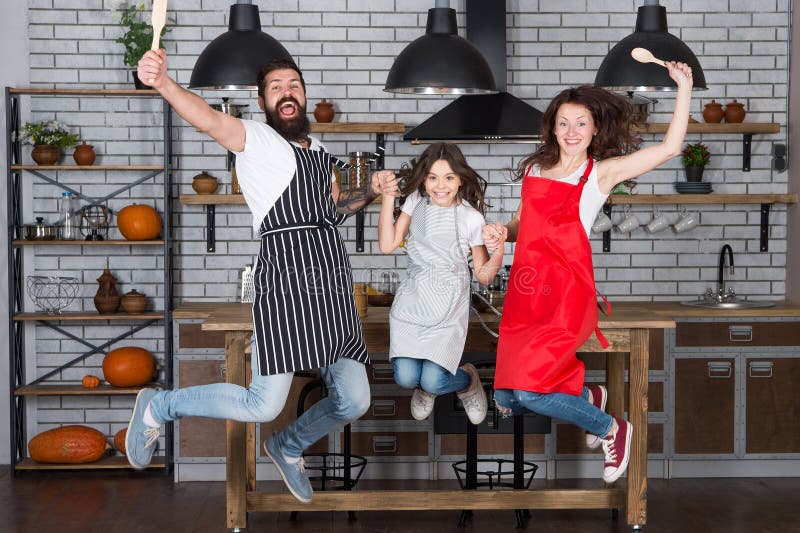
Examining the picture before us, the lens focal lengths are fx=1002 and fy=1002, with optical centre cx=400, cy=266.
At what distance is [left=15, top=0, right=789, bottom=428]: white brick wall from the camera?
6.00 metres

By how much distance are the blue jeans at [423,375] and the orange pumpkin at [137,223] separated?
2283 mm

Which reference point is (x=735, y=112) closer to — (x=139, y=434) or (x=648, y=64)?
(x=648, y=64)

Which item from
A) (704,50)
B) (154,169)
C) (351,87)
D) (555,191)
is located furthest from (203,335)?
(704,50)

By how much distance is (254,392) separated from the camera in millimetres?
3693

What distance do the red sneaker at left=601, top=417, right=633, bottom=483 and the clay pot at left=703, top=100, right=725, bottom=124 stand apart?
8.80 ft

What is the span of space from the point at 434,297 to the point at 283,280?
708 millimetres

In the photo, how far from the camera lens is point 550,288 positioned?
3871 millimetres

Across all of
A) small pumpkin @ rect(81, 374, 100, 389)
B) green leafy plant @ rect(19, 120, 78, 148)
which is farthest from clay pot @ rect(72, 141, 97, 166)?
small pumpkin @ rect(81, 374, 100, 389)

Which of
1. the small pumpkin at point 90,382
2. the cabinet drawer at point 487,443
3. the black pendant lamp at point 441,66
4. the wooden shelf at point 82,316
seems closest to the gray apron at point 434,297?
the black pendant lamp at point 441,66

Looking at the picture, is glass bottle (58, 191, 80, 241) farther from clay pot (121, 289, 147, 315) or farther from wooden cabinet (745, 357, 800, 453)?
wooden cabinet (745, 357, 800, 453)

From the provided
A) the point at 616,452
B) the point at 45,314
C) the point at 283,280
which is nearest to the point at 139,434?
the point at 283,280

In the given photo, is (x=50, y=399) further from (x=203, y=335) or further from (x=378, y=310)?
(x=378, y=310)

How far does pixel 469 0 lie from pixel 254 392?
314 centimetres

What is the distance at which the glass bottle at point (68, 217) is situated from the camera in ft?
19.1
